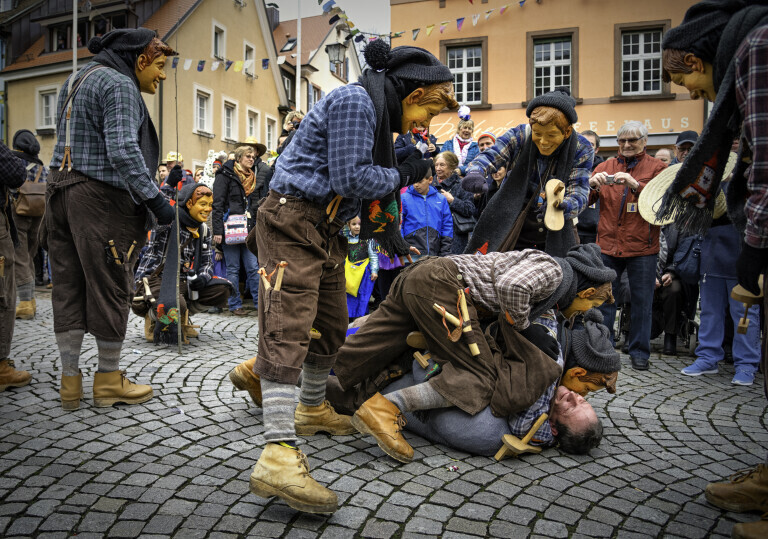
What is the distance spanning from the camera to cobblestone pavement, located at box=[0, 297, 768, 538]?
2.59m

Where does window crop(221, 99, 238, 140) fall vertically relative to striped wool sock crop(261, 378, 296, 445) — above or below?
above

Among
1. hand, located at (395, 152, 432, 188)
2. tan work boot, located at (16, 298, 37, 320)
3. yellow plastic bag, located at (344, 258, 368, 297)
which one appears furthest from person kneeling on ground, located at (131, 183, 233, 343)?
hand, located at (395, 152, 432, 188)

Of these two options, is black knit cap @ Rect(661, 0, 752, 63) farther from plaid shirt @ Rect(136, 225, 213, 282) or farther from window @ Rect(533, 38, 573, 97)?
window @ Rect(533, 38, 573, 97)

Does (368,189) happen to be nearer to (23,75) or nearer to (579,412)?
(579,412)

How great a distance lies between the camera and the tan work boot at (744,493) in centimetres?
281

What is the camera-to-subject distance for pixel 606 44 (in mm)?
18703

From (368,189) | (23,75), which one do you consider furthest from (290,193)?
(23,75)

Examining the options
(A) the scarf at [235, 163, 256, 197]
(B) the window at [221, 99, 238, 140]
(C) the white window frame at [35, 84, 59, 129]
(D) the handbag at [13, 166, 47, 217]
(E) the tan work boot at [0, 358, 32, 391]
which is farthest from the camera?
(B) the window at [221, 99, 238, 140]

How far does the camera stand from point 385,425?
3.36m

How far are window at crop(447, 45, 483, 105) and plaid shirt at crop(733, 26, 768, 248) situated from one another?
59.8 feet

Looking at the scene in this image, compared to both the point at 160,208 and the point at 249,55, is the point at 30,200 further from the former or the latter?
the point at 249,55

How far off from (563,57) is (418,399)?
710 inches

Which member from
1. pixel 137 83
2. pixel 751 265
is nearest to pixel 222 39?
pixel 137 83

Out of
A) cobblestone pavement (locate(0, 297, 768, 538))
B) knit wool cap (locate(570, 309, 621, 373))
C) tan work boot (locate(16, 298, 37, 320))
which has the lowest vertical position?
cobblestone pavement (locate(0, 297, 768, 538))
